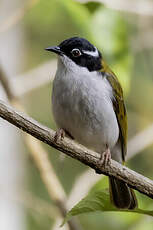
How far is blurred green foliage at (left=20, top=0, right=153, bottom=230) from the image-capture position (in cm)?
409

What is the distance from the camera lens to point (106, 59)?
4234 mm

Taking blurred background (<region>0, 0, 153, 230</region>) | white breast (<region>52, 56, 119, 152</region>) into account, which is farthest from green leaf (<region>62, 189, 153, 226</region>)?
white breast (<region>52, 56, 119, 152</region>)

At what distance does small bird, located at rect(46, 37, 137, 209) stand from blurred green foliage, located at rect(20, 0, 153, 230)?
174 mm

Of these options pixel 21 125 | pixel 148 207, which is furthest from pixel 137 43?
pixel 21 125

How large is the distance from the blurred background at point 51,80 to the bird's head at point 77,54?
0.17m

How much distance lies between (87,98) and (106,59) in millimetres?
381

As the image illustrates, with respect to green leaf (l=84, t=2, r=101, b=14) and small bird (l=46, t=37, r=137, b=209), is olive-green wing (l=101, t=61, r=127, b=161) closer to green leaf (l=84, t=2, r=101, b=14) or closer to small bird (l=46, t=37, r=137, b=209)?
small bird (l=46, t=37, r=137, b=209)

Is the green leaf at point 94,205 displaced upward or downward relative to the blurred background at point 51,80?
downward

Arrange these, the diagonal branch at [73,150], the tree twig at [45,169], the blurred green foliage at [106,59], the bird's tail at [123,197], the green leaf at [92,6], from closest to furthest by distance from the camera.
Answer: the diagonal branch at [73,150] → the green leaf at [92,6] → the blurred green foliage at [106,59] → the tree twig at [45,169] → the bird's tail at [123,197]

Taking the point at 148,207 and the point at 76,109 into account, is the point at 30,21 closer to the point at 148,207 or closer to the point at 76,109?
the point at 76,109

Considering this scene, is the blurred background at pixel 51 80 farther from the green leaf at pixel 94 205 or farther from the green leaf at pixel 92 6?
the green leaf at pixel 94 205

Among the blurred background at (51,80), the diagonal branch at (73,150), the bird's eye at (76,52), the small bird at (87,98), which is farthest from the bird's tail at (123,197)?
the bird's eye at (76,52)

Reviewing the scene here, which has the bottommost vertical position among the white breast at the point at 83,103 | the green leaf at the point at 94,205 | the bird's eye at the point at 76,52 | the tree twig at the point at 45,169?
the green leaf at the point at 94,205

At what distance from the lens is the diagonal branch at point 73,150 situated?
324cm
